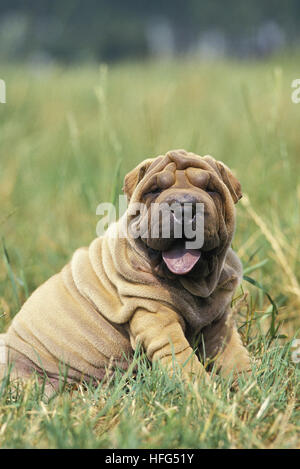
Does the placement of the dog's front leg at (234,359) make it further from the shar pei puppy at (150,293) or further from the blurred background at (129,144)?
the blurred background at (129,144)

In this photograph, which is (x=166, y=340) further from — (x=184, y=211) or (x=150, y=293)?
(x=184, y=211)

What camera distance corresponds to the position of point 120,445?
5.85 feet

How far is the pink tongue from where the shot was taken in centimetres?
210

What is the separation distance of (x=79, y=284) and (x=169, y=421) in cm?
70

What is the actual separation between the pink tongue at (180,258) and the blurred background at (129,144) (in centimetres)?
74

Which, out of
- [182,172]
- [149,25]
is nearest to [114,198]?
[182,172]

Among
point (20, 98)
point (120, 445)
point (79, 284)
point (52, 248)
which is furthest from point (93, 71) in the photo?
point (120, 445)

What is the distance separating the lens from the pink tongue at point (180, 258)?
2.10m

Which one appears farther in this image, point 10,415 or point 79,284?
point 79,284

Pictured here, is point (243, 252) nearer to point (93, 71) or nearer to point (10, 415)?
point (10, 415)

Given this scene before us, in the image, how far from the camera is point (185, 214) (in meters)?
2.02

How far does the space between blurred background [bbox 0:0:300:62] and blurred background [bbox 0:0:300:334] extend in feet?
68.9

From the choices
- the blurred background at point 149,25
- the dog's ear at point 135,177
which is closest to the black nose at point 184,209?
the dog's ear at point 135,177

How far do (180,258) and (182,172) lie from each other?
290mm
